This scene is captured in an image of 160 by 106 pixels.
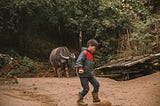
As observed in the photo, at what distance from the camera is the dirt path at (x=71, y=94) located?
382 inches

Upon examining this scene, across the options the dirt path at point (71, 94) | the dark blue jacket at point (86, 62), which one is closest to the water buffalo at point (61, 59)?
the dirt path at point (71, 94)

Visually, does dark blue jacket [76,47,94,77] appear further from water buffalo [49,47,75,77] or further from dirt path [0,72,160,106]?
water buffalo [49,47,75,77]

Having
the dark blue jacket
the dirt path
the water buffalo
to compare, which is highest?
the dark blue jacket

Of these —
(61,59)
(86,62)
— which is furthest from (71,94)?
(61,59)

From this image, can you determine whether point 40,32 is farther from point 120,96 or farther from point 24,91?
point 120,96

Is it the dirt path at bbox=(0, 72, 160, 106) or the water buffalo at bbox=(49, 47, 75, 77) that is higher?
the dirt path at bbox=(0, 72, 160, 106)

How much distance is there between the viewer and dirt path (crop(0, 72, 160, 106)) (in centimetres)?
971

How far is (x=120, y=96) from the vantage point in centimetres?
1106

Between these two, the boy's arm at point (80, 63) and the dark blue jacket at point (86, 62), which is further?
the dark blue jacket at point (86, 62)

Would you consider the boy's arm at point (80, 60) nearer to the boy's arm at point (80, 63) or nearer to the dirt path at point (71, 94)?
the boy's arm at point (80, 63)

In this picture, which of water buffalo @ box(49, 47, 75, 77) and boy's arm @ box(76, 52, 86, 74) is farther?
water buffalo @ box(49, 47, 75, 77)

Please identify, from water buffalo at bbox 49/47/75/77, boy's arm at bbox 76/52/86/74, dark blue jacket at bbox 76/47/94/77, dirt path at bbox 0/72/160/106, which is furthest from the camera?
water buffalo at bbox 49/47/75/77

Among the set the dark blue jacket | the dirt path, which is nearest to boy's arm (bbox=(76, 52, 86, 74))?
the dark blue jacket

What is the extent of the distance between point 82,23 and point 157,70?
22.8 ft
